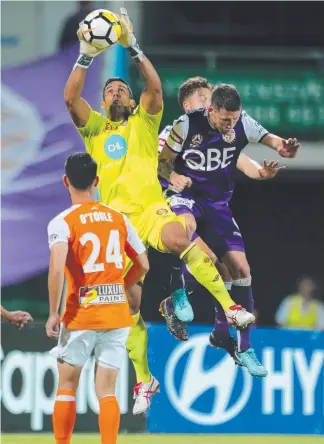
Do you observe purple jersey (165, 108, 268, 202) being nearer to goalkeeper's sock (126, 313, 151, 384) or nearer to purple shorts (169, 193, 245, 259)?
purple shorts (169, 193, 245, 259)

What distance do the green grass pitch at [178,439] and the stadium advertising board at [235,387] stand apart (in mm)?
448

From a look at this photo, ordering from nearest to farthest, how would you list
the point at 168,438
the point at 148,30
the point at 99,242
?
the point at 99,242, the point at 168,438, the point at 148,30

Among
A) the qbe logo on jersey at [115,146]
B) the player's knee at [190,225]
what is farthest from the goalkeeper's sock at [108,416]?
the qbe logo on jersey at [115,146]

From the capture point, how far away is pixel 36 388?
1606 centimetres

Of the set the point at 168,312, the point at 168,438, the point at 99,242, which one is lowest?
the point at 168,438

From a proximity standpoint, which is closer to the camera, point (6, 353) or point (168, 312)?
point (168, 312)

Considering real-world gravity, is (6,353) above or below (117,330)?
below

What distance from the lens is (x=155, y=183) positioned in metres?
11.7

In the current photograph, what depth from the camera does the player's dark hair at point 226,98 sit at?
36.4ft

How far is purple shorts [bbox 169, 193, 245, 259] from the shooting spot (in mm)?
11742

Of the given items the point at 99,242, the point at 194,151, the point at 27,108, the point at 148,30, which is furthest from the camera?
the point at 148,30

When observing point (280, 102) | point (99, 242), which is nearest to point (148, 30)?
point (280, 102)

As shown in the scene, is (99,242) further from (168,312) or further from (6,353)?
(6,353)

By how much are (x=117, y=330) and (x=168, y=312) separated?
1006 millimetres
